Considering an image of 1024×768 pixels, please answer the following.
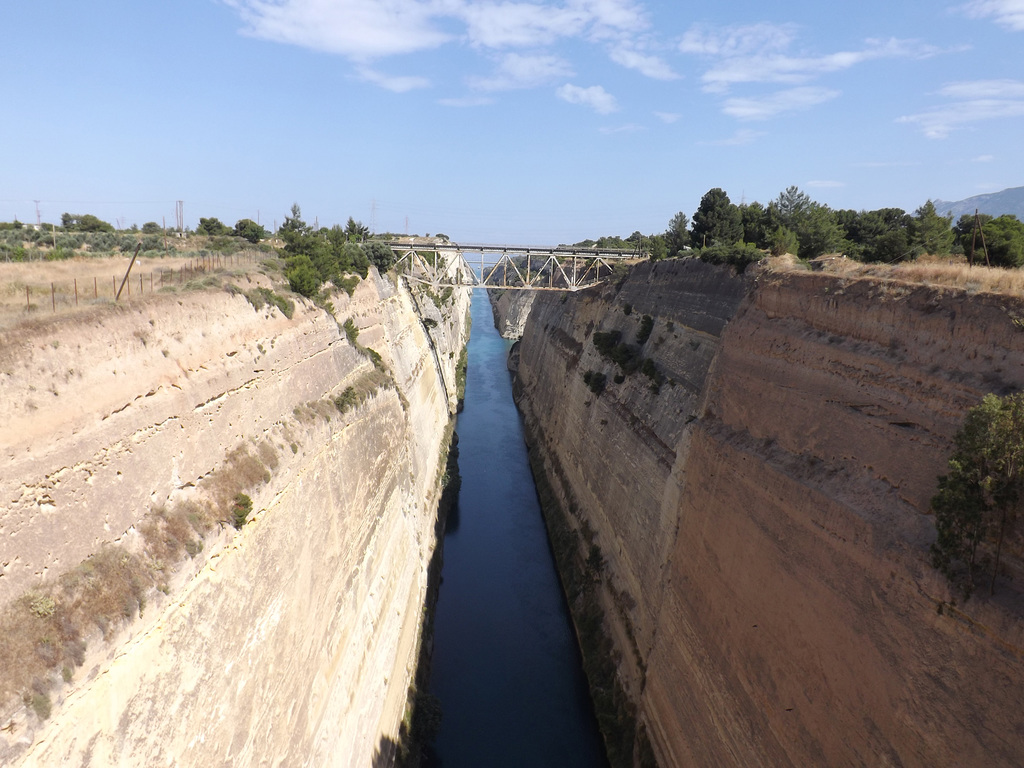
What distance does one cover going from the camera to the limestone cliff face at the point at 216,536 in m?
6.46

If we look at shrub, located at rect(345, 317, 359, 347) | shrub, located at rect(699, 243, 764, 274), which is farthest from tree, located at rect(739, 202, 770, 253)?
shrub, located at rect(345, 317, 359, 347)

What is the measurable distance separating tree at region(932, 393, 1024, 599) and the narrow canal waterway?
9984 mm

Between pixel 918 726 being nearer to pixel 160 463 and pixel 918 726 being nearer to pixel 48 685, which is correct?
pixel 48 685

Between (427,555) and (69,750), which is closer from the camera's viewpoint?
(69,750)

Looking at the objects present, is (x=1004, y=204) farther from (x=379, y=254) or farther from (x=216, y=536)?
(x=216, y=536)

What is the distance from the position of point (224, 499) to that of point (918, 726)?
31.9 feet

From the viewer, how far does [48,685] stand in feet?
19.0

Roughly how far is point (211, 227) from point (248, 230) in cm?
337

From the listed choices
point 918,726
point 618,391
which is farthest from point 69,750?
point 618,391

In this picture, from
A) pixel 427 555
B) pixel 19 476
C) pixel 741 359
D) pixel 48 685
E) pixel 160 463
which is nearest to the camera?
pixel 48 685

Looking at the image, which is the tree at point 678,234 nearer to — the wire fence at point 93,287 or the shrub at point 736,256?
the shrub at point 736,256

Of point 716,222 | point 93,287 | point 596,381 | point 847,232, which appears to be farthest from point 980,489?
point 716,222

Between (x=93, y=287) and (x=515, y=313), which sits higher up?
(x=93, y=287)

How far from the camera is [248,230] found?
3391cm
